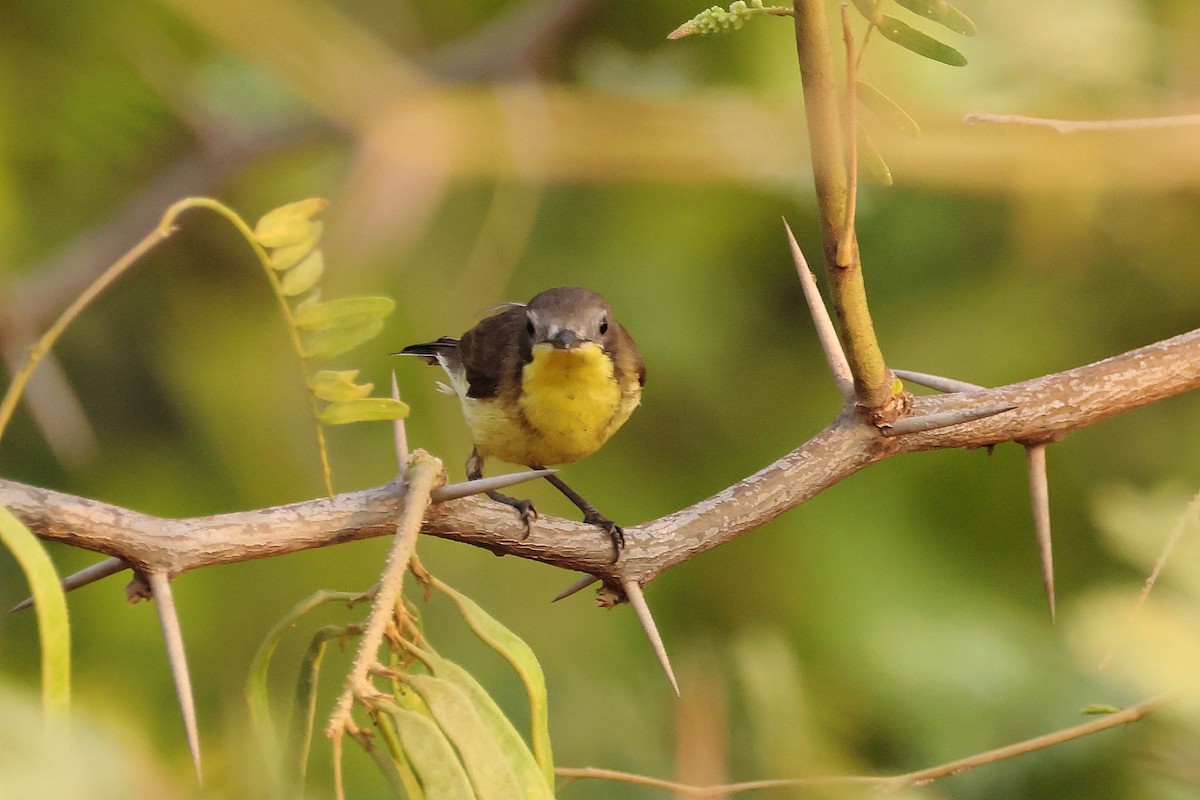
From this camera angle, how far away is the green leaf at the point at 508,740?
1.11 m

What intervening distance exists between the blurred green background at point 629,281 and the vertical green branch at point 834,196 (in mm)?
1589

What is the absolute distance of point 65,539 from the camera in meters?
1.12

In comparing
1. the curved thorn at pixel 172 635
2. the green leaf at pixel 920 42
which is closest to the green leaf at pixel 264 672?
the curved thorn at pixel 172 635

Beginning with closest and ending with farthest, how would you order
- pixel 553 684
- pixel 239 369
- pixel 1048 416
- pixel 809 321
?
1. pixel 1048 416
2. pixel 553 684
3. pixel 239 369
4. pixel 809 321

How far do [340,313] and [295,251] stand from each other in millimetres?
80

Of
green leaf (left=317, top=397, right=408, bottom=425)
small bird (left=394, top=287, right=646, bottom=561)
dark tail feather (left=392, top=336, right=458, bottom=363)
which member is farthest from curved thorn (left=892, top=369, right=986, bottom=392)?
dark tail feather (left=392, top=336, right=458, bottom=363)

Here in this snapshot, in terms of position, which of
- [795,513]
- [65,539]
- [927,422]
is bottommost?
[65,539]

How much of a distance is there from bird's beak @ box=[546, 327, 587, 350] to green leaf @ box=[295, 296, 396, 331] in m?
1.47

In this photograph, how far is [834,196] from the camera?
130 centimetres

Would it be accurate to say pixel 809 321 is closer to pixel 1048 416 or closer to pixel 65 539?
pixel 1048 416

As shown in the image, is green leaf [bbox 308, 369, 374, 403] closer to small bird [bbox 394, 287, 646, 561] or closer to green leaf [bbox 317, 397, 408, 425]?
green leaf [bbox 317, 397, 408, 425]

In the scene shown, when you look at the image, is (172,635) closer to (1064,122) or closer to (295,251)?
(295,251)

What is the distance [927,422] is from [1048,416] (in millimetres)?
216

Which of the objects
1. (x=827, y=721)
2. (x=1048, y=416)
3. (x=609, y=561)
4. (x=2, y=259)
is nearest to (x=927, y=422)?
(x=1048, y=416)
